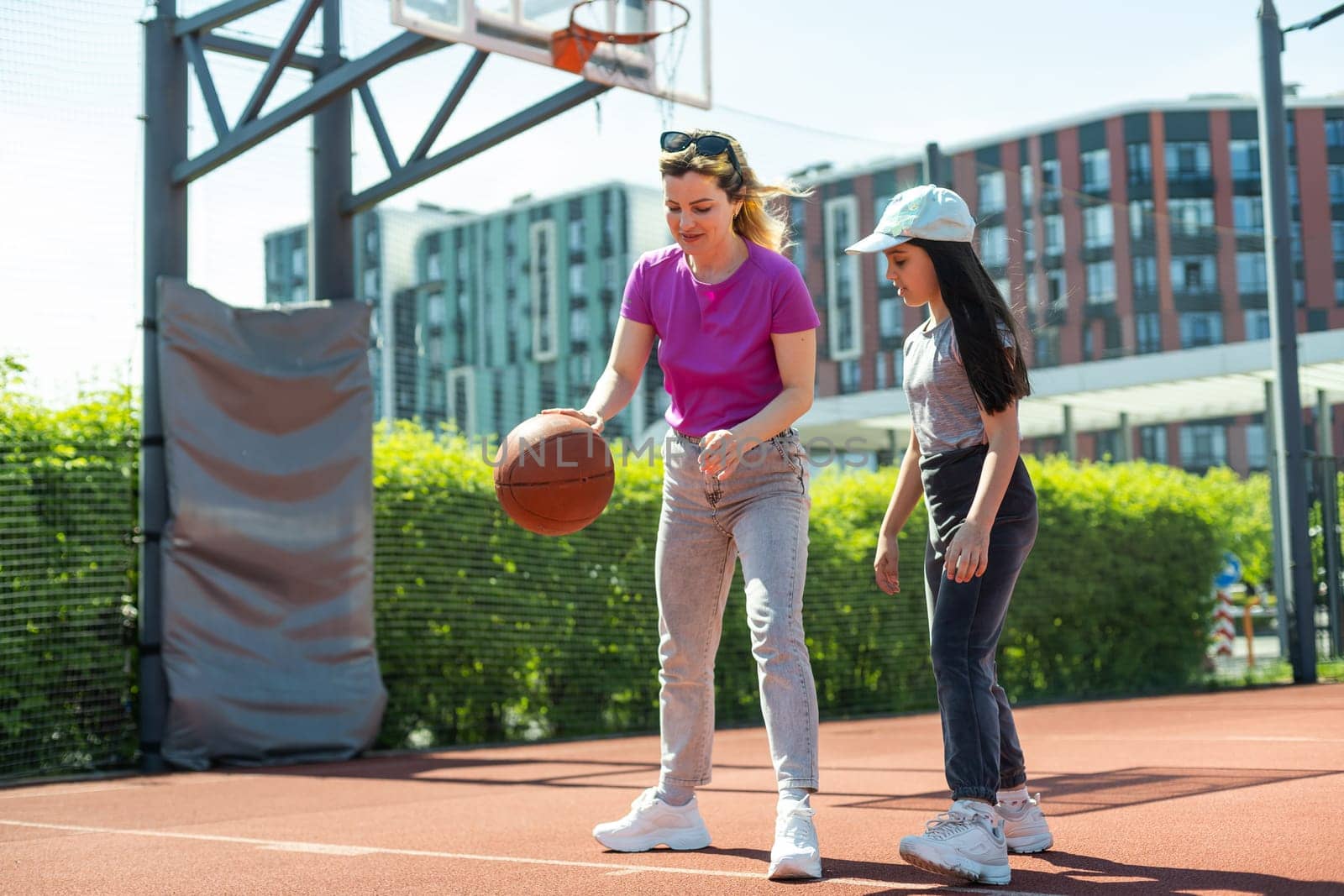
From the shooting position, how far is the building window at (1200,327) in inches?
767

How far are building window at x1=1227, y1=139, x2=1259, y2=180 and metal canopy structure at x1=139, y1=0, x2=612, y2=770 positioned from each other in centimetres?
6343

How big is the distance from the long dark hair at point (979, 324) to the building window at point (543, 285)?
1262 inches

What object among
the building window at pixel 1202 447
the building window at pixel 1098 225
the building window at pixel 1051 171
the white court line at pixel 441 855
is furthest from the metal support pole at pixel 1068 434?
the building window at pixel 1051 171

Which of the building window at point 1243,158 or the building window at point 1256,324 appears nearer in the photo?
the building window at point 1256,324

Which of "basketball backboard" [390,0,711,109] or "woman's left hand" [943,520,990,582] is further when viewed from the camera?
"basketball backboard" [390,0,711,109]

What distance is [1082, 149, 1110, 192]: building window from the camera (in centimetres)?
6769

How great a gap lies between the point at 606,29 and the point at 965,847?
23.5 feet

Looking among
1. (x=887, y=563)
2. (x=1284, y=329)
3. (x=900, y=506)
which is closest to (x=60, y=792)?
(x=887, y=563)

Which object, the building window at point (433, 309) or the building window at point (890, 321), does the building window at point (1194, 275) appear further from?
the building window at point (433, 309)

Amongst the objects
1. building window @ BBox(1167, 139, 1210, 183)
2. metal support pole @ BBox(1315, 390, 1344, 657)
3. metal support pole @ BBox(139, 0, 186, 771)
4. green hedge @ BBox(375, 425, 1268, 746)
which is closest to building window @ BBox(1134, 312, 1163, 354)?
green hedge @ BBox(375, 425, 1268, 746)

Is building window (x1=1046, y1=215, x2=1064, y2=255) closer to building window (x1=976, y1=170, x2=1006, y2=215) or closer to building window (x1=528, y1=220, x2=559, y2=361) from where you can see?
building window (x1=976, y1=170, x2=1006, y2=215)

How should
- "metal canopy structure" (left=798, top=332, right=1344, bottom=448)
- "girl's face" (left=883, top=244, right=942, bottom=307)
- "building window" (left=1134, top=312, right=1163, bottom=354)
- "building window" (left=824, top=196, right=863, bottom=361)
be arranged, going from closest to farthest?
"girl's face" (left=883, top=244, right=942, bottom=307) < "building window" (left=824, top=196, right=863, bottom=361) < "metal canopy structure" (left=798, top=332, right=1344, bottom=448) < "building window" (left=1134, top=312, right=1163, bottom=354)

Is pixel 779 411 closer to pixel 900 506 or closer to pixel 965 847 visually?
pixel 900 506

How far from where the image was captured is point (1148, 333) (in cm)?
1977
